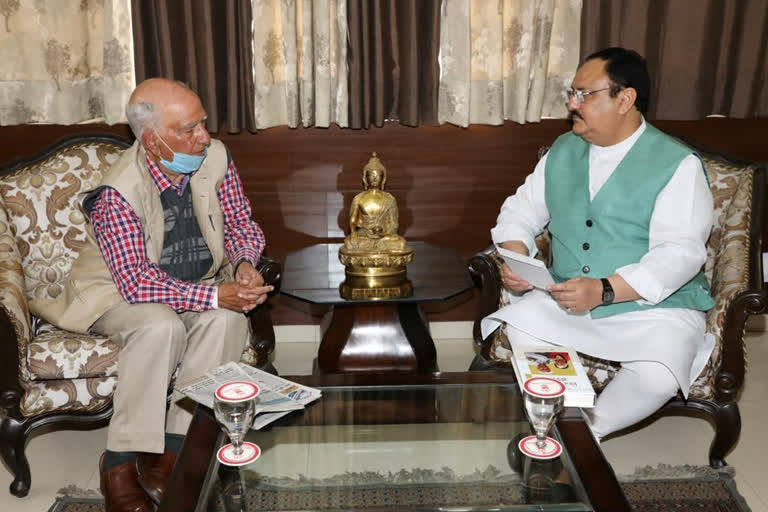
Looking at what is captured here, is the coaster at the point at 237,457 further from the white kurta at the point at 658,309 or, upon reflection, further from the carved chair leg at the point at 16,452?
the white kurta at the point at 658,309

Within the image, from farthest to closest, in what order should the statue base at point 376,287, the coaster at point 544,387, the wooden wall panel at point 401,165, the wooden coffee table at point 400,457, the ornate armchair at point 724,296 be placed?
the wooden wall panel at point 401,165
the statue base at point 376,287
the ornate armchair at point 724,296
the coaster at point 544,387
the wooden coffee table at point 400,457

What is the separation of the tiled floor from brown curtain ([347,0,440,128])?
1.65 meters

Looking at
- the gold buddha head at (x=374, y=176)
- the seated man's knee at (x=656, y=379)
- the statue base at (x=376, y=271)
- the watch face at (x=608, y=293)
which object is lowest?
the seated man's knee at (x=656, y=379)

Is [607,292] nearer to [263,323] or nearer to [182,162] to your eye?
[263,323]

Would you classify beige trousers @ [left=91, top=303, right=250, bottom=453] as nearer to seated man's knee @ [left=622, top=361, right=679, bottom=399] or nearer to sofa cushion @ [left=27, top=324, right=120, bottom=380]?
sofa cushion @ [left=27, top=324, right=120, bottom=380]

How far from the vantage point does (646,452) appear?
3.11 meters

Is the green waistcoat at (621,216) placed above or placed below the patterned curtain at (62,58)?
below

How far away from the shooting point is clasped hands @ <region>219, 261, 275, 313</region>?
9.34ft

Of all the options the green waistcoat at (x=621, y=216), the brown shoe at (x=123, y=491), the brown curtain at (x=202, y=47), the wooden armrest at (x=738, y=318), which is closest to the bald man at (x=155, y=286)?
the brown shoe at (x=123, y=491)

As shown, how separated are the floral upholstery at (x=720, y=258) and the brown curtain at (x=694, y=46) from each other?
596 mm

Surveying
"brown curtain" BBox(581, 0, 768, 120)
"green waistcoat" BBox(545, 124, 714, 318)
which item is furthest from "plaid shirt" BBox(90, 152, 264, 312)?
"brown curtain" BBox(581, 0, 768, 120)

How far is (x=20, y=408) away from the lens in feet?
9.11

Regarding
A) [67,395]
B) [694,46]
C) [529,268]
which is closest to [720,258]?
[529,268]

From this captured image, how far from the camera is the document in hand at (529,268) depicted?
2.71m
